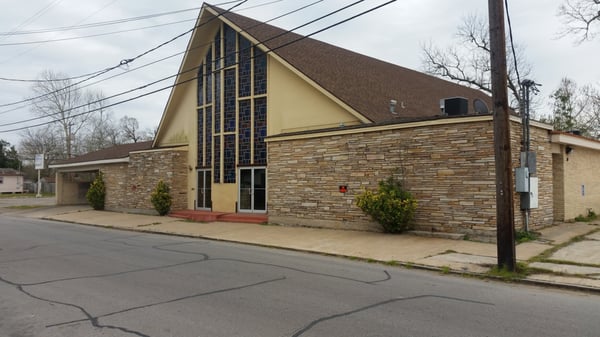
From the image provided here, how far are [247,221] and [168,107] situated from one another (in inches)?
388

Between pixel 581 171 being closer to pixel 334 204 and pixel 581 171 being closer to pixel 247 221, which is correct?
pixel 334 204

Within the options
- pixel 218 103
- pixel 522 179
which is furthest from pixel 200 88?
pixel 522 179

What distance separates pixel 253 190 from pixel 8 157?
81.2 metres

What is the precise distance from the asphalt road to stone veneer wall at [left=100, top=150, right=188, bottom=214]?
12.7 meters

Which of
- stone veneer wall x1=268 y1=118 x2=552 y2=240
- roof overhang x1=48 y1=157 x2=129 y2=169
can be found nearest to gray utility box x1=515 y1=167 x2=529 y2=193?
stone veneer wall x1=268 y1=118 x2=552 y2=240

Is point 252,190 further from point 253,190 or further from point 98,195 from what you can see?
point 98,195

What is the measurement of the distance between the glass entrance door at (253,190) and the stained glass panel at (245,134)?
554 mm

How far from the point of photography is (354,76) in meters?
21.3

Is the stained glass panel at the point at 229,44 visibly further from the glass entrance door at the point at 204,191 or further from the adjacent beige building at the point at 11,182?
the adjacent beige building at the point at 11,182

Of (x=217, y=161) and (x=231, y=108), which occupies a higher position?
(x=231, y=108)

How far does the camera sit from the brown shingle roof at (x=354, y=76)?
18047 millimetres

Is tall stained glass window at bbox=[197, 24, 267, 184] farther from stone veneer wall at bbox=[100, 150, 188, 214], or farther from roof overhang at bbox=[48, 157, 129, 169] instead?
roof overhang at bbox=[48, 157, 129, 169]

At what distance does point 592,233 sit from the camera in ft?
43.0

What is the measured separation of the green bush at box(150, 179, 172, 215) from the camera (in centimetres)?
2244
